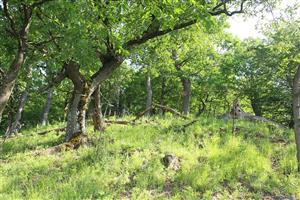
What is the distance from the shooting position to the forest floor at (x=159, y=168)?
21.8 ft

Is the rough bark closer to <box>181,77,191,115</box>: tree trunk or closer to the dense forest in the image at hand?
the dense forest

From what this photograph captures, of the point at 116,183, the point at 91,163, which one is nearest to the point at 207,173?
the point at 116,183

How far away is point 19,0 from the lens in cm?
623

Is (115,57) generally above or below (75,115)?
above

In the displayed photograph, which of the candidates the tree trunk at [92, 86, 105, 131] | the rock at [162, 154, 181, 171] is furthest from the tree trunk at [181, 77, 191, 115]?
the rock at [162, 154, 181, 171]

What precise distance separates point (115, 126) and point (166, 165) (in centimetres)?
506

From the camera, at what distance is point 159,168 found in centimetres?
778

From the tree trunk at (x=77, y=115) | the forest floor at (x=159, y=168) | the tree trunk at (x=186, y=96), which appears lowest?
the forest floor at (x=159, y=168)

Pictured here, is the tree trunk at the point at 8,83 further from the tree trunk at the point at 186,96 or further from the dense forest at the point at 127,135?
the tree trunk at the point at 186,96

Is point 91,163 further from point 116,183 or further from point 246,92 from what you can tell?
point 246,92

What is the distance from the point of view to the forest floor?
21.8 ft

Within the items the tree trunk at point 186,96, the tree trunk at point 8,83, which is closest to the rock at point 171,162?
the tree trunk at point 8,83

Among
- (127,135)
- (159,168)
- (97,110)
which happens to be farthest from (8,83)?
(97,110)

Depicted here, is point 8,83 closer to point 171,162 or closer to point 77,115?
point 77,115
